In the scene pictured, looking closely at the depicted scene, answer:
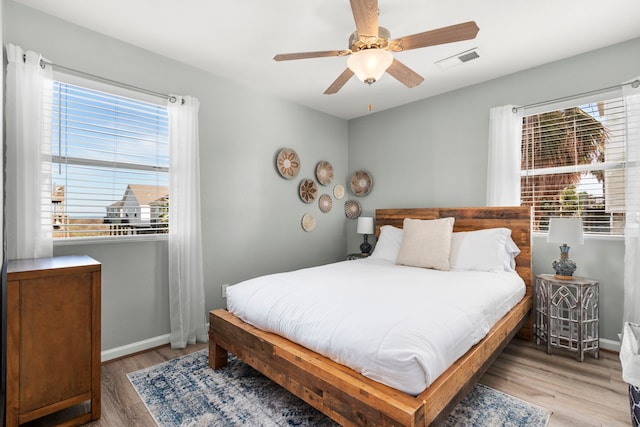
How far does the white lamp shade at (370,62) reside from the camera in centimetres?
188

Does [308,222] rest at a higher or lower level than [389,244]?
higher

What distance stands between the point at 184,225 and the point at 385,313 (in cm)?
196

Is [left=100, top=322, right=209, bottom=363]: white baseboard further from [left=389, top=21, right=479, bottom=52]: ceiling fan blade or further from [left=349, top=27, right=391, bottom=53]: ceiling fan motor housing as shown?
[left=389, top=21, right=479, bottom=52]: ceiling fan blade

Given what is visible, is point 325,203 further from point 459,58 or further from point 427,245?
point 459,58

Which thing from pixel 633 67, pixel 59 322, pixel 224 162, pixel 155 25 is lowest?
pixel 59 322

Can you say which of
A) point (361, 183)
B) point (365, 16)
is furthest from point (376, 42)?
point (361, 183)

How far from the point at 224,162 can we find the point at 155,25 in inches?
49.8

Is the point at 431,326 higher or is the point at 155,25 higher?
the point at 155,25

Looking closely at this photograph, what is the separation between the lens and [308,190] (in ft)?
13.3

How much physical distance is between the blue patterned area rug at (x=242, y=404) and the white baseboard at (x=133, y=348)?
1.14 feet

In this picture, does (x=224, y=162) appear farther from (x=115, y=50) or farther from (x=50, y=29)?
(x=50, y=29)

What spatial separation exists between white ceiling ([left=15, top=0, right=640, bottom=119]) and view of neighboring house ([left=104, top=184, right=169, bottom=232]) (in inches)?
47.3

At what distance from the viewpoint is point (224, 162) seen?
3.26 metres

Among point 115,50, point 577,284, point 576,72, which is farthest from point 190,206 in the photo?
point 576,72
